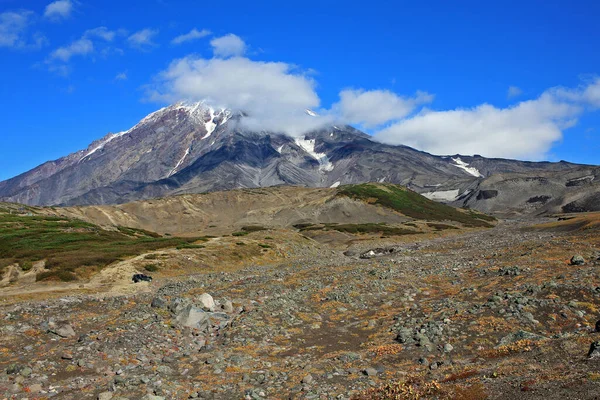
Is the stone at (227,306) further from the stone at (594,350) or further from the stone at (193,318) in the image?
the stone at (594,350)

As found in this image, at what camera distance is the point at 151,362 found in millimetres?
23219

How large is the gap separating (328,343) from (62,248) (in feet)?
223

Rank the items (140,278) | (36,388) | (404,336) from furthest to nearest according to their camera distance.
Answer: (140,278) → (404,336) → (36,388)

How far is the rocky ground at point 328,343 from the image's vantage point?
18.6 m

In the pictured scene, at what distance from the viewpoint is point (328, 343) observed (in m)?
26.4

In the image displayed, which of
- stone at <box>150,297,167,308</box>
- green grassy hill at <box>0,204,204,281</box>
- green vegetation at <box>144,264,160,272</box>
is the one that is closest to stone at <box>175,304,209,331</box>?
stone at <box>150,297,167,308</box>

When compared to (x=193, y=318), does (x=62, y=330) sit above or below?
below

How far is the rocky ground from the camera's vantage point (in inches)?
733

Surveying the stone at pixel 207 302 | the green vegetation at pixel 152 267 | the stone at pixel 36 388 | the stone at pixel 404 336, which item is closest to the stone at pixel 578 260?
the stone at pixel 404 336

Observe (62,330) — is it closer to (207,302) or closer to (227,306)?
(207,302)

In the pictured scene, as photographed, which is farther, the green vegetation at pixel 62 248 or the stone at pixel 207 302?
the green vegetation at pixel 62 248

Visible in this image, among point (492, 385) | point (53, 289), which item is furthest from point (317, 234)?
point (492, 385)

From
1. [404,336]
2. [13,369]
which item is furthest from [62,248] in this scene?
[404,336]

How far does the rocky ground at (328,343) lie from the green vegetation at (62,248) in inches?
1024
